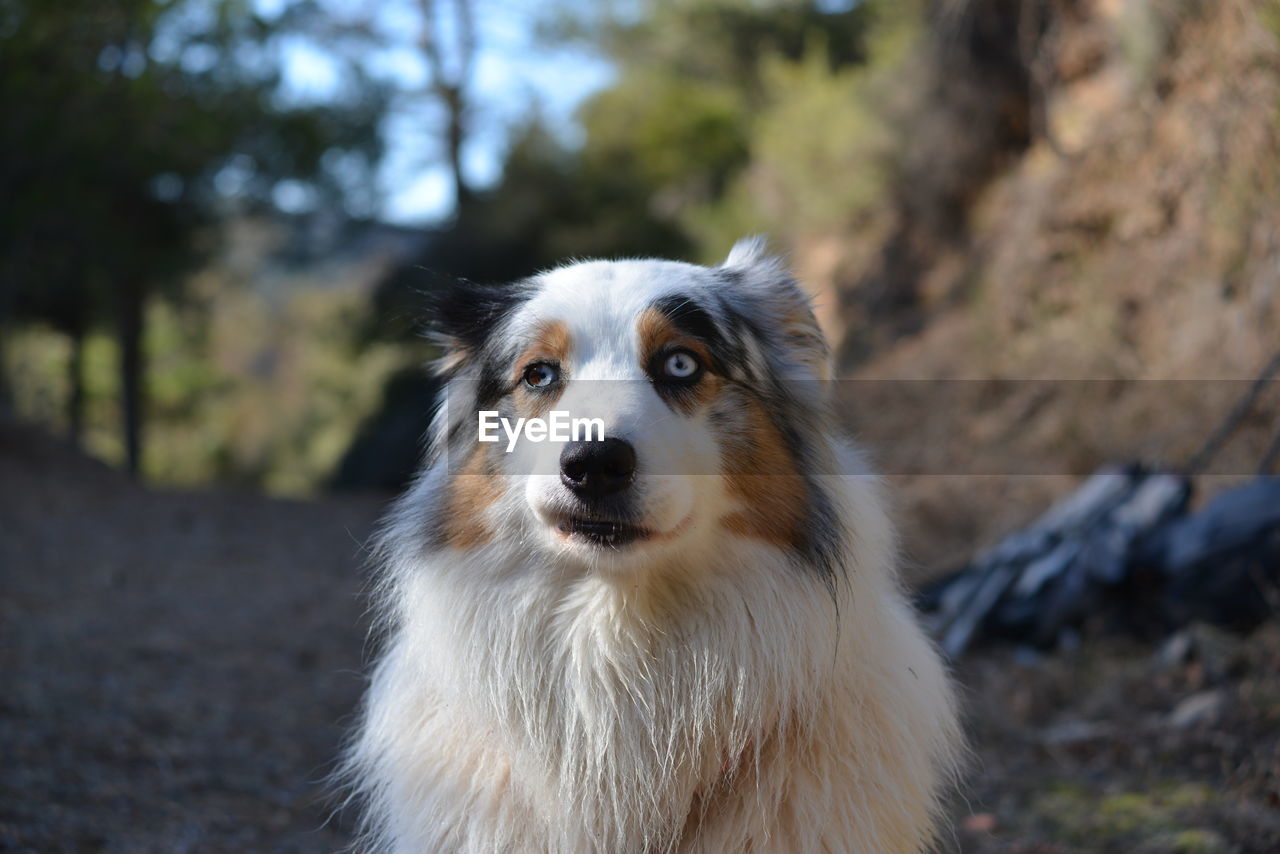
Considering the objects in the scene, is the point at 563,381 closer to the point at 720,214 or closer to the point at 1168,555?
the point at 1168,555

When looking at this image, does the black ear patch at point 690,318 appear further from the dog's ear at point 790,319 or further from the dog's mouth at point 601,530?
the dog's mouth at point 601,530

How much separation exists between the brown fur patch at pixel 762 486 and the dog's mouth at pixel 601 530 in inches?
12.6

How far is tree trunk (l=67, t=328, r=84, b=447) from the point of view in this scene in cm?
2045

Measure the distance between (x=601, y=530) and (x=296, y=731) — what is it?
3731mm

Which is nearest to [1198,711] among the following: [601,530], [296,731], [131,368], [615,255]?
[601,530]

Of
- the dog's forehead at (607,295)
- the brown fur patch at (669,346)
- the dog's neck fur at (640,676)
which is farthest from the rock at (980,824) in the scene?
the dog's forehead at (607,295)

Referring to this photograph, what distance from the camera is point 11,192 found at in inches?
523

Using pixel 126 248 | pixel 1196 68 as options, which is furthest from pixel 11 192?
pixel 1196 68

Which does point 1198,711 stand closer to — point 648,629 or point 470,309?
point 648,629

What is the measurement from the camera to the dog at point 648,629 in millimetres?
2654

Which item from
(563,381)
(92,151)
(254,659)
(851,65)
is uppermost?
(851,65)

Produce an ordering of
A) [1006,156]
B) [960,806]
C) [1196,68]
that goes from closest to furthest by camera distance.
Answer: [960,806], [1196,68], [1006,156]

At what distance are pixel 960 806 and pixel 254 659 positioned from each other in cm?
459

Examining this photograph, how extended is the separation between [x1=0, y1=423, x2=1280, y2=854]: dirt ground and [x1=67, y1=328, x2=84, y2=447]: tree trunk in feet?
45.2
